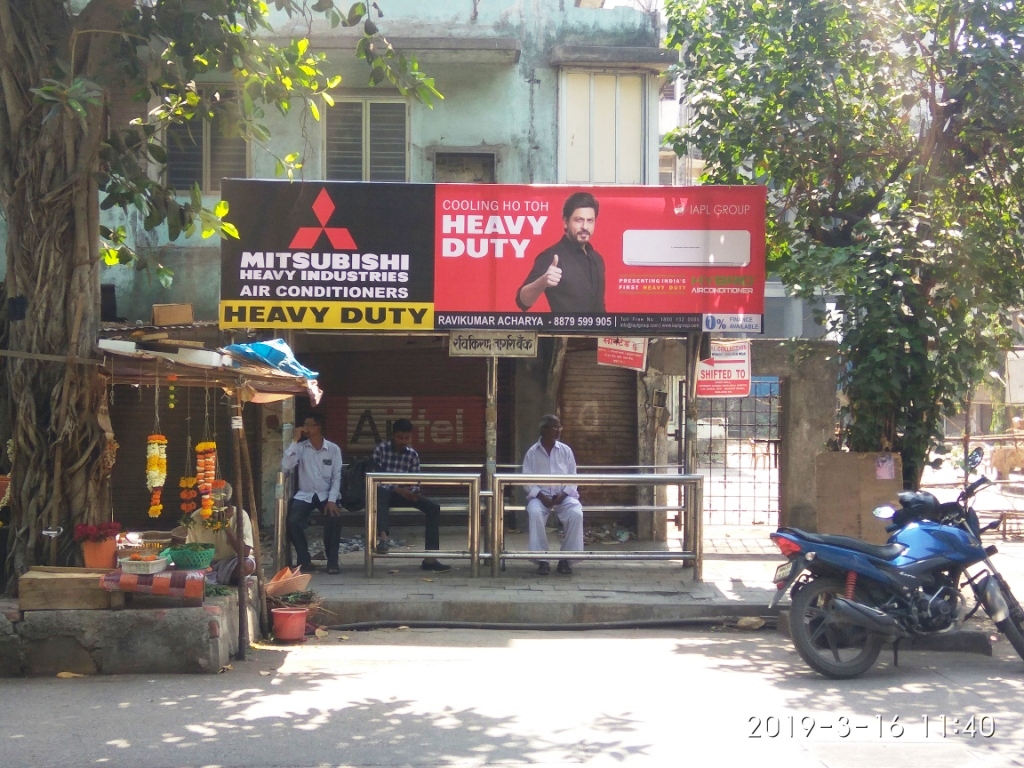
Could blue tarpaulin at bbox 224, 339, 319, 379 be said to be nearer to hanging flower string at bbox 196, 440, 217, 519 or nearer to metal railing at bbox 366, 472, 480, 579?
hanging flower string at bbox 196, 440, 217, 519

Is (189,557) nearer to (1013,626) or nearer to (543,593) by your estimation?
(543,593)

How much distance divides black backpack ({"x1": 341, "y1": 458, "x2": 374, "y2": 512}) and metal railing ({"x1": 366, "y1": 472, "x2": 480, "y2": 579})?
1.32 ft

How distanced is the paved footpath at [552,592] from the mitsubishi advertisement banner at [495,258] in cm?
238

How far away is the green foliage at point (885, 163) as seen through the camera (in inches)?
359

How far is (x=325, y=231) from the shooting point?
10.1 metres

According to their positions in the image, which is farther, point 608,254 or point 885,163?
point 885,163

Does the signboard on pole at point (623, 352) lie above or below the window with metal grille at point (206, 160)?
below

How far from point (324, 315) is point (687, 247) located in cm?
354

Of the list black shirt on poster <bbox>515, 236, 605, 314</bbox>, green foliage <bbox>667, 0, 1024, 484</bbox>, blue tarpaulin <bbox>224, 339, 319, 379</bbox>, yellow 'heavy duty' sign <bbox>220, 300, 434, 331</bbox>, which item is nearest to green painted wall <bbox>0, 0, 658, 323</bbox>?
green foliage <bbox>667, 0, 1024, 484</bbox>

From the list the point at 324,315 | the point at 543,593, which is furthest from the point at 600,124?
the point at 543,593

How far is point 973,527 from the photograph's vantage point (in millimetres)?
7305

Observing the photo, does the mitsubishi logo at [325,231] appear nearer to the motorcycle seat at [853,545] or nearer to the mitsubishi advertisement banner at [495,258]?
the mitsubishi advertisement banner at [495,258]

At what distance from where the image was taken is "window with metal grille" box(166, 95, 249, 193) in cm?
1295

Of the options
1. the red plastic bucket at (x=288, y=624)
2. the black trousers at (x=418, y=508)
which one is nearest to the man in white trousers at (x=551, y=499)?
the black trousers at (x=418, y=508)
